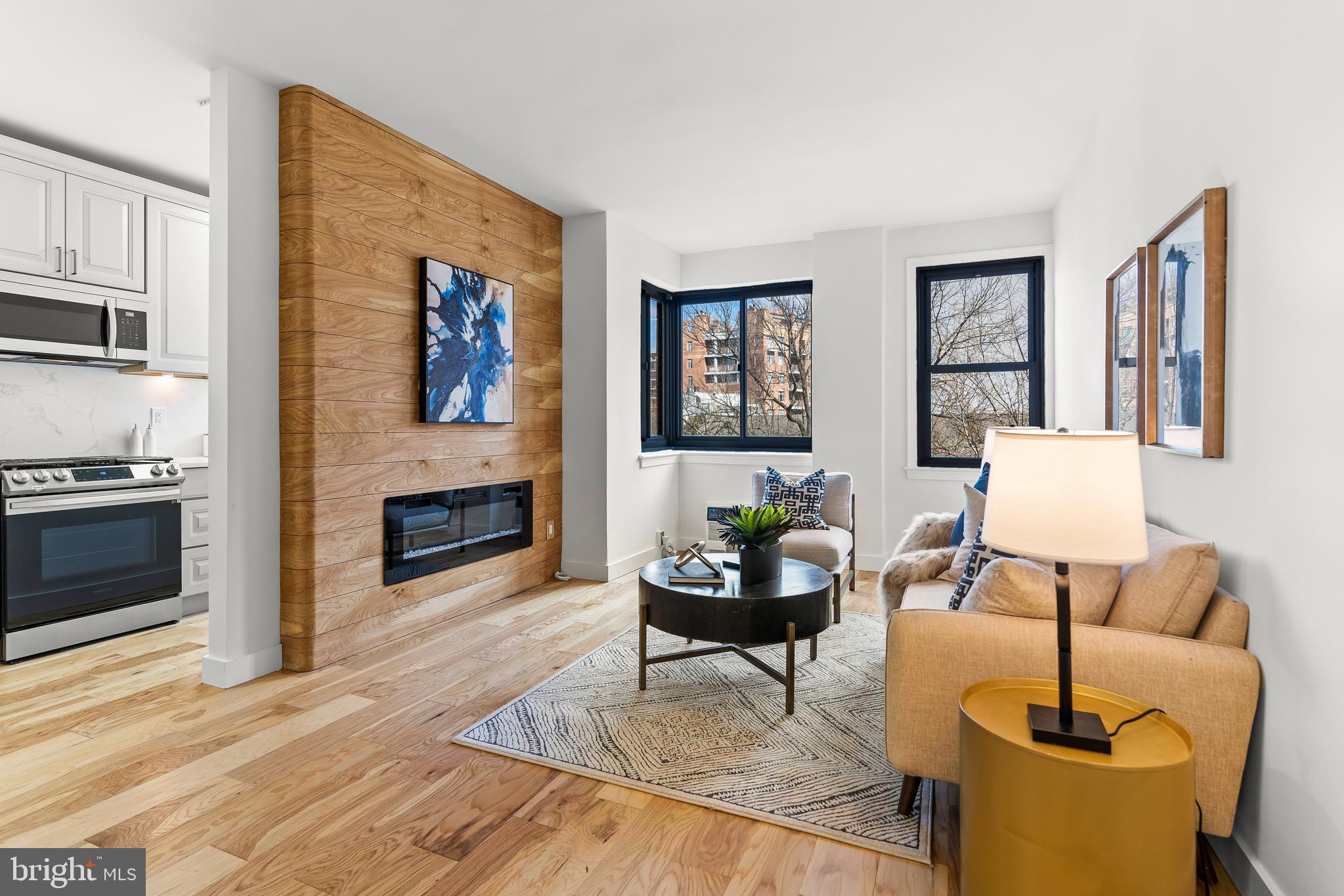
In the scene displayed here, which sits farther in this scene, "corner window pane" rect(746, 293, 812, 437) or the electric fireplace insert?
"corner window pane" rect(746, 293, 812, 437)

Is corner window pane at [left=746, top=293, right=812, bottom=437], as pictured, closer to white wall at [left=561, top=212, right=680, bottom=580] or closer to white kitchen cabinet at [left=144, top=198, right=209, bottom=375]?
white wall at [left=561, top=212, right=680, bottom=580]

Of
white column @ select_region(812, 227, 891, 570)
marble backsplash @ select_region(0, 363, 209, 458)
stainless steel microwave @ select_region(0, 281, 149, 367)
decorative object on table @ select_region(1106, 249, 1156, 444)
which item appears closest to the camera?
decorative object on table @ select_region(1106, 249, 1156, 444)

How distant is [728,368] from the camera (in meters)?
5.97

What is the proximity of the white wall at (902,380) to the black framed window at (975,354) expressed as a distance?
0.13 m

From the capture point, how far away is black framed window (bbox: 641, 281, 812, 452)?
574 centimetres

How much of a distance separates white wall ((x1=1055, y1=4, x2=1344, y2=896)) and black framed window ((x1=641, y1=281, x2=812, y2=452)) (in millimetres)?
3610

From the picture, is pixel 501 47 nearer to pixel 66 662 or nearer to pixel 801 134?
pixel 801 134

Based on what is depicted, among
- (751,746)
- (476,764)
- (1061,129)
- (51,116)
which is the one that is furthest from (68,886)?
(1061,129)

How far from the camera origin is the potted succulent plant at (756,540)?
2.85 metres

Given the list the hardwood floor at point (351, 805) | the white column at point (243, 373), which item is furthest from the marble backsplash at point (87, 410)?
the white column at point (243, 373)

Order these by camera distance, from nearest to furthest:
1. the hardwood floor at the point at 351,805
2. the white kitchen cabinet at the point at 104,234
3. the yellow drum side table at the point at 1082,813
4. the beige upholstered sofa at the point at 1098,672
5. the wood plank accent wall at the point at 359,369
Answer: the yellow drum side table at the point at 1082,813 < the beige upholstered sofa at the point at 1098,672 < the hardwood floor at the point at 351,805 < the wood plank accent wall at the point at 359,369 < the white kitchen cabinet at the point at 104,234

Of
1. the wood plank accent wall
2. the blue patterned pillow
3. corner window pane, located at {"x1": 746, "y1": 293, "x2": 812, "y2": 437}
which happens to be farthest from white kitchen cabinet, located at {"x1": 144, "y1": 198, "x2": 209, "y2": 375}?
corner window pane, located at {"x1": 746, "y1": 293, "x2": 812, "y2": 437}

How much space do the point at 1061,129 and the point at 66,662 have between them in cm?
535

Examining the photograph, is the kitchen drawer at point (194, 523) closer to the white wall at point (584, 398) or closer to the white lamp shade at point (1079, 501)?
the white wall at point (584, 398)
